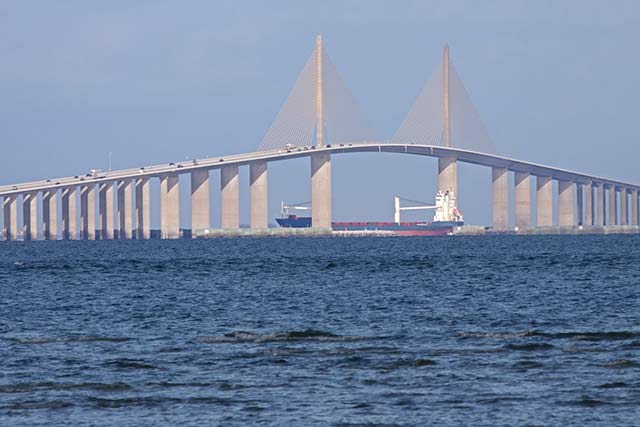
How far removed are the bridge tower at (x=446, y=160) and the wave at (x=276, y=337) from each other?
97.5 meters

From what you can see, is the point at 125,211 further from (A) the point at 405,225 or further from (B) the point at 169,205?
(A) the point at 405,225

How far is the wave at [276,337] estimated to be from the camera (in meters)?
21.8

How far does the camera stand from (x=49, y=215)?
380 ft

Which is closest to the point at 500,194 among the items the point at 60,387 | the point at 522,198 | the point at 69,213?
the point at 522,198

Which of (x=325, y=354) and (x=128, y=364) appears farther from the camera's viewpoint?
(x=325, y=354)

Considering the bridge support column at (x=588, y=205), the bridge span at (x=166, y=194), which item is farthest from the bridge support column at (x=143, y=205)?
the bridge support column at (x=588, y=205)

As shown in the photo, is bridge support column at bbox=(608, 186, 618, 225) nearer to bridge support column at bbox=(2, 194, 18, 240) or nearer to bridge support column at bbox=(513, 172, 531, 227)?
bridge support column at bbox=(513, 172, 531, 227)

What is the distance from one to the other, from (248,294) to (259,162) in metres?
79.9

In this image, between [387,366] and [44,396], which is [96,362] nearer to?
[44,396]

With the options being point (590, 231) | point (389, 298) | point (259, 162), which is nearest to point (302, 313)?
point (389, 298)

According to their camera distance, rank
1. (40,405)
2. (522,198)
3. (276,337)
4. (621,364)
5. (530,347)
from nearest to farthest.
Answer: (40,405) → (621,364) → (530,347) → (276,337) → (522,198)

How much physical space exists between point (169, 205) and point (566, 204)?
155 ft

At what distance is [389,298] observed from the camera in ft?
105

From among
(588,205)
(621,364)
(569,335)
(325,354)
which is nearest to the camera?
(621,364)
